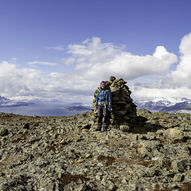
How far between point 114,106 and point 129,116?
2808 mm

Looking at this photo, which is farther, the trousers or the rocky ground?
the trousers

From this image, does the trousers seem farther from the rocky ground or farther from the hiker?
the rocky ground

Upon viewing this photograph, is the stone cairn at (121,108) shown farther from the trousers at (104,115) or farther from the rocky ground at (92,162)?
the rocky ground at (92,162)

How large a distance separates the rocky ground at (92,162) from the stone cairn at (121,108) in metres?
3.04

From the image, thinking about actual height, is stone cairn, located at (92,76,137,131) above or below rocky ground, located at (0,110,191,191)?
above

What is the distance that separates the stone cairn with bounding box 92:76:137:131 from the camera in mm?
20203

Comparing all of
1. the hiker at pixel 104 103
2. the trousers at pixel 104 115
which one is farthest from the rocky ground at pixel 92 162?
the hiker at pixel 104 103

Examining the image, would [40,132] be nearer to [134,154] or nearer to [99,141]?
[99,141]

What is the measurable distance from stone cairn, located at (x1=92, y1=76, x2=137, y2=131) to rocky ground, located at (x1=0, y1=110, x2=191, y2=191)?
304 centimetres

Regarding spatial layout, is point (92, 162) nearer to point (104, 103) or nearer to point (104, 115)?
point (104, 115)

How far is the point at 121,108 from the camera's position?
21406mm

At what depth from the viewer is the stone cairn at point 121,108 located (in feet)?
66.3

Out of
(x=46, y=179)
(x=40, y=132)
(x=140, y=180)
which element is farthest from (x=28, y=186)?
(x=40, y=132)

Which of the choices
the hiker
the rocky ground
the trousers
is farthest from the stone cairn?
the rocky ground
